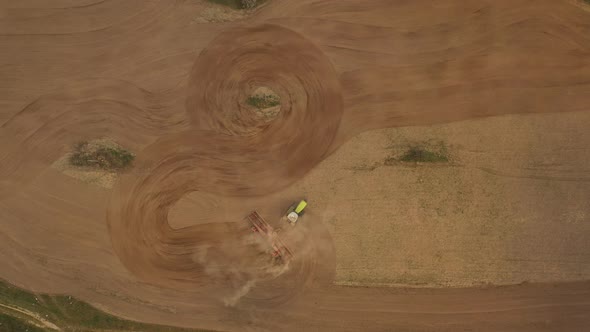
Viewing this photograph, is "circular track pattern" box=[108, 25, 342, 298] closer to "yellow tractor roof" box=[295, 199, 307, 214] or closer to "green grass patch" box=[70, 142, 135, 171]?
"green grass patch" box=[70, 142, 135, 171]

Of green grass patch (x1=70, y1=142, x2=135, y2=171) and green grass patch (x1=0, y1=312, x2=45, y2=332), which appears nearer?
green grass patch (x1=0, y1=312, x2=45, y2=332)

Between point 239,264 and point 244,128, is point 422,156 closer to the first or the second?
point 244,128

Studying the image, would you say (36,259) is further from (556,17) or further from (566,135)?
(556,17)

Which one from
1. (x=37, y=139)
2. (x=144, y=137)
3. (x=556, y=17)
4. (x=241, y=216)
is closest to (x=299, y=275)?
(x=241, y=216)

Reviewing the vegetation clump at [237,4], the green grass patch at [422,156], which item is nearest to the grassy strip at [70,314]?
the green grass patch at [422,156]

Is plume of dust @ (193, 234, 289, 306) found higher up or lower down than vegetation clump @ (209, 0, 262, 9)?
lower down

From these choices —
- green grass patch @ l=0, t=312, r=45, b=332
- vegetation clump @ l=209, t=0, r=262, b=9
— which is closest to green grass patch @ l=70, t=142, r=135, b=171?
green grass patch @ l=0, t=312, r=45, b=332
